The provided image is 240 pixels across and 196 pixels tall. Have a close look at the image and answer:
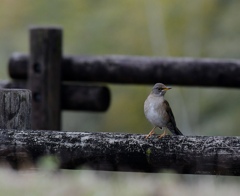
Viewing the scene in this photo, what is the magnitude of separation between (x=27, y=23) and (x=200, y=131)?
22.4 ft

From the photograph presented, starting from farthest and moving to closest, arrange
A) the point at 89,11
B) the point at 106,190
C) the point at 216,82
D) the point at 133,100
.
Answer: the point at 89,11
the point at 133,100
the point at 216,82
the point at 106,190

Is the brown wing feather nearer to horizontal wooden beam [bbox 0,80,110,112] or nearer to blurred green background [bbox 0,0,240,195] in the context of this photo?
horizontal wooden beam [bbox 0,80,110,112]

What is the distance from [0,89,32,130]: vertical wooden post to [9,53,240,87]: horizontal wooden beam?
3.43 metres

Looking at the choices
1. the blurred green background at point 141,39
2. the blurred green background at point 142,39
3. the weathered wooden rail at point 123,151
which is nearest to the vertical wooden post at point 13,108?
the weathered wooden rail at point 123,151

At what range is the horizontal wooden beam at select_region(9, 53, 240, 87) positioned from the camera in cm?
848

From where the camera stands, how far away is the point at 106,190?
20.0ft

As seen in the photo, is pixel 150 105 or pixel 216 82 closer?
pixel 150 105

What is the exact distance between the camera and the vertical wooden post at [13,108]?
5223mm

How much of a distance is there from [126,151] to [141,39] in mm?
16171

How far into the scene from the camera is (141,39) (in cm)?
2081

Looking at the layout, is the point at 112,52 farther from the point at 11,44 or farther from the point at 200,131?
the point at 200,131

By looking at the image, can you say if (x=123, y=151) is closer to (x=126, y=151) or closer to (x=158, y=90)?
(x=126, y=151)

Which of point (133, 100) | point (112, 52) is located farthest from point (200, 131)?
point (112, 52)

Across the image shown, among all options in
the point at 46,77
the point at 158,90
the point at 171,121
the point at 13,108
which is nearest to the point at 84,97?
the point at 46,77
